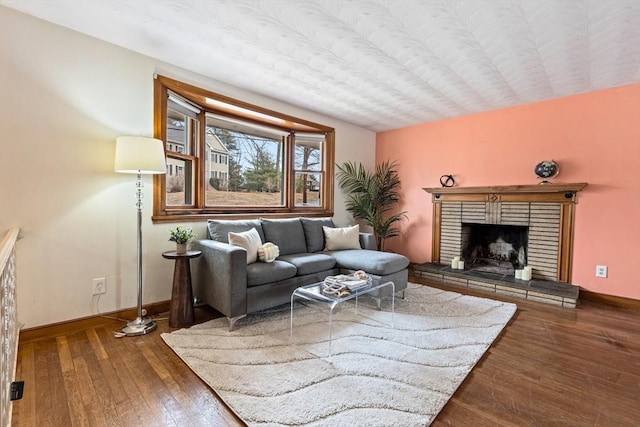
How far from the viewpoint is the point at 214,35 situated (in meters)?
2.28

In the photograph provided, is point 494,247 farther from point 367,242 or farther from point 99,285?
point 99,285

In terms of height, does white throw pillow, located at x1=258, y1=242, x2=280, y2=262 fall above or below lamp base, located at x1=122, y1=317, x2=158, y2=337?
above

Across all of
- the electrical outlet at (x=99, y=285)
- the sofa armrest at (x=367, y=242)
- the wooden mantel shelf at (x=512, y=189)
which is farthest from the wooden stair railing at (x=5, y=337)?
the wooden mantel shelf at (x=512, y=189)

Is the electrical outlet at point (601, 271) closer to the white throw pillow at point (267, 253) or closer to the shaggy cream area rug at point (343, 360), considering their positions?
the shaggy cream area rug at point (343, 360)

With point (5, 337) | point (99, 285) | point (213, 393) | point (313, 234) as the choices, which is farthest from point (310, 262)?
point (5, 337)

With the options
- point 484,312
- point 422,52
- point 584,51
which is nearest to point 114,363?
point 484,312

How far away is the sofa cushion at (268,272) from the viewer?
2.50 meters

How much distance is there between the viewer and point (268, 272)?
8.46ft

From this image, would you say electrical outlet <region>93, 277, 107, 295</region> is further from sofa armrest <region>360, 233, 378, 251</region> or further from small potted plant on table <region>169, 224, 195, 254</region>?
sofa armrest <region>360, 233, 378, 251</region>

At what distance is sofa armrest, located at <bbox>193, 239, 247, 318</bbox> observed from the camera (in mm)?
2357

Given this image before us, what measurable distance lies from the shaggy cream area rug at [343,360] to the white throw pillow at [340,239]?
0.88 m

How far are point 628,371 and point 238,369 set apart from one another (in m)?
2.53

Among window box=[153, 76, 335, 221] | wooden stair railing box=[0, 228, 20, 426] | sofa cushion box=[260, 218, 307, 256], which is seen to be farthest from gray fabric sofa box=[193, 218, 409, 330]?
wooden stair railing box=[0, 228, 20, 426]

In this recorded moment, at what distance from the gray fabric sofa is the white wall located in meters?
0.54
